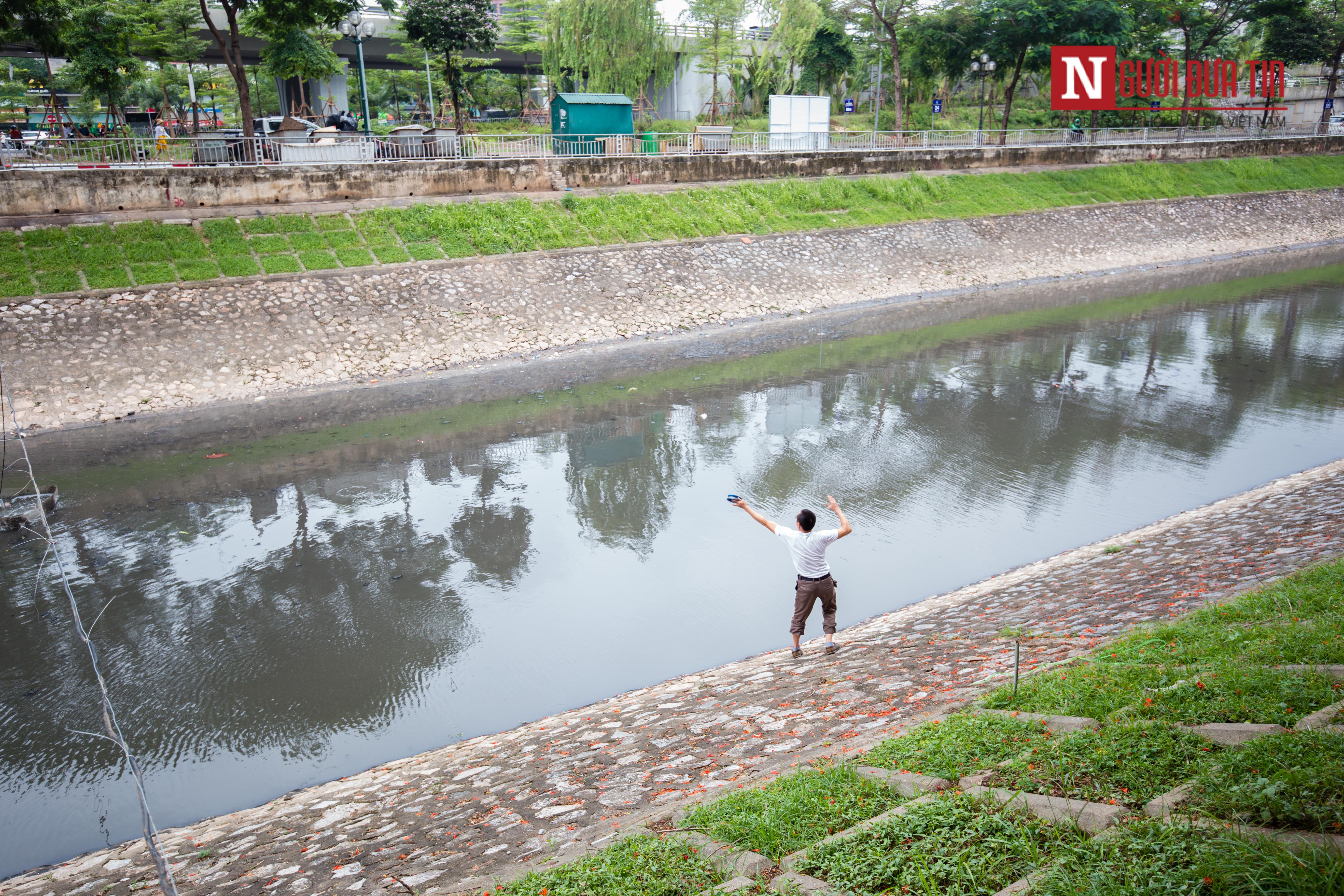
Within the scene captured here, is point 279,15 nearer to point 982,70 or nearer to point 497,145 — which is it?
point 497,145

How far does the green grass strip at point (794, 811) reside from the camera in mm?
4520

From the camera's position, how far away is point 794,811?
4766 mm

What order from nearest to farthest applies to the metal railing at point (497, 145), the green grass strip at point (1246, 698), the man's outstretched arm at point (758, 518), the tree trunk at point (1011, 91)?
the green grass strip at point (1246, 698), the man's outstretched arm at point (758, 518), the metal railing at point (497, 145), the tree trunk at point (1011, 91)

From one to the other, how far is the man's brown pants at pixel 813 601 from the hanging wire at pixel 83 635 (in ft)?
17.7

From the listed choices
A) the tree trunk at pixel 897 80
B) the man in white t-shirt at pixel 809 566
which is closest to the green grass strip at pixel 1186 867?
the man in white t-shirt at pixel 809 566

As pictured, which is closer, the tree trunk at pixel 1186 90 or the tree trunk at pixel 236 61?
the tree trunk at pixel 236 61

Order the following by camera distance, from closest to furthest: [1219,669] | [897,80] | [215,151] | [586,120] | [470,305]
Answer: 1. [1219,669]
2. [470,305]
3. [215,151]
4. [586,120]
5. [897,80]

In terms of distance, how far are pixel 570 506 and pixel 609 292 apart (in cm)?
1262

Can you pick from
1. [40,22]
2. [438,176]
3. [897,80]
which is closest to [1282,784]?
[40,22]

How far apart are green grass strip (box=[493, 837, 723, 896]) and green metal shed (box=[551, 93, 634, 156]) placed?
28282 mm

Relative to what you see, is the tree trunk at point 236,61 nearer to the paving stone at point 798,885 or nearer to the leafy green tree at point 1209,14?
the paving stone at point 798,885

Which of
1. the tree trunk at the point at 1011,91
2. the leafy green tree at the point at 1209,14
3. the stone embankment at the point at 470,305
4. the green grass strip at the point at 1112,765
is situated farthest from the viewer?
the leafy green tree at the point at 1209,14

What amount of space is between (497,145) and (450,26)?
702cm

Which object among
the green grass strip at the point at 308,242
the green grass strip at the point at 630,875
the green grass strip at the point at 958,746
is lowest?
the green grass strip at the point at 630,875
